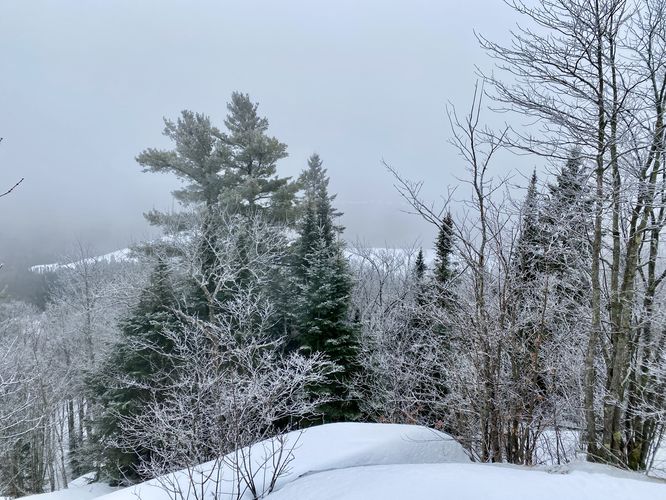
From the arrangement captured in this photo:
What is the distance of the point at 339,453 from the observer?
4738mm

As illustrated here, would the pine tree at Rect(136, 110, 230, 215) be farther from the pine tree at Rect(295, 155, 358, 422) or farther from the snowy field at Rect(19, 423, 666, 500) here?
the snowy field at Rect(19, 423, 666, 500)

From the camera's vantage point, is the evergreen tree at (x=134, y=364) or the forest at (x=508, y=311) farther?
the evergreen tree at (x=134, y=364)

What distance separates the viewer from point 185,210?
A: 17141mm

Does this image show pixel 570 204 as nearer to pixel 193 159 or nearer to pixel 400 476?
pixel 400 476

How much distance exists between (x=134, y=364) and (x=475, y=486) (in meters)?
13.3

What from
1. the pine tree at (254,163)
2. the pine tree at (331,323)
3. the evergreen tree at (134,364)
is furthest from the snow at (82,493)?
the pine tree at (254,163)

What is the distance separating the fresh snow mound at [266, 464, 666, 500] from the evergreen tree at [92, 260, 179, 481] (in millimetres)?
10360

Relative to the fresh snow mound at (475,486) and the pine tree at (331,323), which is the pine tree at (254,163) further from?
the fresh snow mound at (475,486)

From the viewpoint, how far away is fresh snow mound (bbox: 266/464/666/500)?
2.75 metres

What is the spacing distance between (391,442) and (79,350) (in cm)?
2029

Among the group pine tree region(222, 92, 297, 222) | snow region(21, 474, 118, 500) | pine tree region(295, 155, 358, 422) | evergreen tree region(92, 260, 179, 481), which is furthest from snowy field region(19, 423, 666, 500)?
pine tree region(222, 92, 297, 222)

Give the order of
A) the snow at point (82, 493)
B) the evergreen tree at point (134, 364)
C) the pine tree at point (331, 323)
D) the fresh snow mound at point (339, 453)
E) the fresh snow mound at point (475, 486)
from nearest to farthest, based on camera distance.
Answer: the fresh snow mound at point (475, 486) → the fresh snow mound at point (339, 453) → the snow at point (82, 493) → the evergreen tree at point (134, 364) → the pine tree at point (331, 323)

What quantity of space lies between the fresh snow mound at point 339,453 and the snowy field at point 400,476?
13mm

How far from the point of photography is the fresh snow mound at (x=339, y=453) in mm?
4527
